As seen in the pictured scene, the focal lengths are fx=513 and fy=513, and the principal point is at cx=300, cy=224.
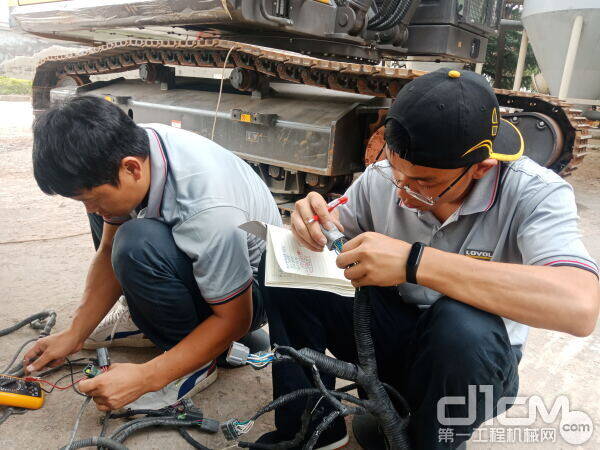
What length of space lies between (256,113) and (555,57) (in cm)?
631

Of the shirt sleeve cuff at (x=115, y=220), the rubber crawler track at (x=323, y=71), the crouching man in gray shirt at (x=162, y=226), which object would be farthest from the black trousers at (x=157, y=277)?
the rubber crawler track at (x=323, y=71)

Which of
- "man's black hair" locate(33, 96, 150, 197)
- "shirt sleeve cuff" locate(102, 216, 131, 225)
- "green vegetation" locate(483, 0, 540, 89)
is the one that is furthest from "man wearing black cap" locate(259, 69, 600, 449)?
"green vegetation" locate(483, 0, 540, 89)

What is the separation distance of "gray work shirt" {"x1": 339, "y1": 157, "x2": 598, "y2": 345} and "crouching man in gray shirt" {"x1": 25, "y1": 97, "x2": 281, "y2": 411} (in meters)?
0.47

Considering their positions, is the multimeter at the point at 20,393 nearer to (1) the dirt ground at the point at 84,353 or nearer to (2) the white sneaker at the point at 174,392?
(1) the dirt ground at the point at 84,353

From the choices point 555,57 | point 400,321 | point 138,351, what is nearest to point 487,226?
point 400,321

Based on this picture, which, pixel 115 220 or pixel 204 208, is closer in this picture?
pixel 204 208

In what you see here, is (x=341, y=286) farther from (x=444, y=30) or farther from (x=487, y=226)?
(x=444, y=30)

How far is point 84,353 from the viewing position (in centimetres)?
216

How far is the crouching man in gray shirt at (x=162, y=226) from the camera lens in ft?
4.91

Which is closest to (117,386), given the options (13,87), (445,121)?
(445,121)

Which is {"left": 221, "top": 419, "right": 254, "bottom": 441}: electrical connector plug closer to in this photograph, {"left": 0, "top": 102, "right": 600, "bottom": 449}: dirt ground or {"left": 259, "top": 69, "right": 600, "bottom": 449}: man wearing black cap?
{"left": 259, "top": 69, "right": 600, "bottom": 449}: man wearing black cap

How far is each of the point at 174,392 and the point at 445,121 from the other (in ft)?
4.23

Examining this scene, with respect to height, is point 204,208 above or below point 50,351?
above

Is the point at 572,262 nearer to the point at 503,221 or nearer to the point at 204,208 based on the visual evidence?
the point at 503,221
